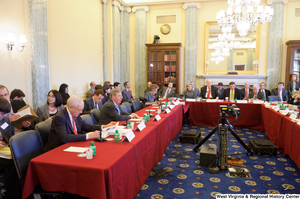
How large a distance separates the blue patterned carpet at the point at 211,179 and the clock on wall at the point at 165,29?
7.00 metres

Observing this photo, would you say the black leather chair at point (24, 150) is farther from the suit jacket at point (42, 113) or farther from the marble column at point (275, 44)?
the marble column at point (275, 44)

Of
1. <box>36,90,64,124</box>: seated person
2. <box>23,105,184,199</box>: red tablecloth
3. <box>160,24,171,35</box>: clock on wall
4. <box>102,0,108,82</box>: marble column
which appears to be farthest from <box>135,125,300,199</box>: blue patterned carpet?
<box>160,24,171,35</box>: clock on wall

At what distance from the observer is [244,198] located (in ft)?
8.96

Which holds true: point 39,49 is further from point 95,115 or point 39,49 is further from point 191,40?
point 191,40

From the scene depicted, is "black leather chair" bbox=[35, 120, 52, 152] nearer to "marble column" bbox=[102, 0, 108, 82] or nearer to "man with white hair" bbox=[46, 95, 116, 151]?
"man with white hair" bbox=[46, 95, 116, 151]

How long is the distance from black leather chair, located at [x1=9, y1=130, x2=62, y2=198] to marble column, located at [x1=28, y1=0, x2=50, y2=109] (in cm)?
291

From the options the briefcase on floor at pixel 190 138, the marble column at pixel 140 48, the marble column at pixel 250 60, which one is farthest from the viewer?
the marble column at pixel 140 48

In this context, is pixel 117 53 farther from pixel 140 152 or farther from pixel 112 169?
pixel 112 169

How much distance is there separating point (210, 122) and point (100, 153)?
5013 millimetres

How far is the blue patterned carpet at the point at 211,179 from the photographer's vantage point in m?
2.92

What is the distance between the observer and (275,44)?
9039 millimetres

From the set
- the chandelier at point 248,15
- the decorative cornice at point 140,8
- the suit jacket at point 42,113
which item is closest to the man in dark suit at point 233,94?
the chandelier at point 248,15

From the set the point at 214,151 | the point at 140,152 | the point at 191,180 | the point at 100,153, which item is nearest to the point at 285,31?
the point at 214,151

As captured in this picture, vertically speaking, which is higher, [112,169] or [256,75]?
[256,75]
